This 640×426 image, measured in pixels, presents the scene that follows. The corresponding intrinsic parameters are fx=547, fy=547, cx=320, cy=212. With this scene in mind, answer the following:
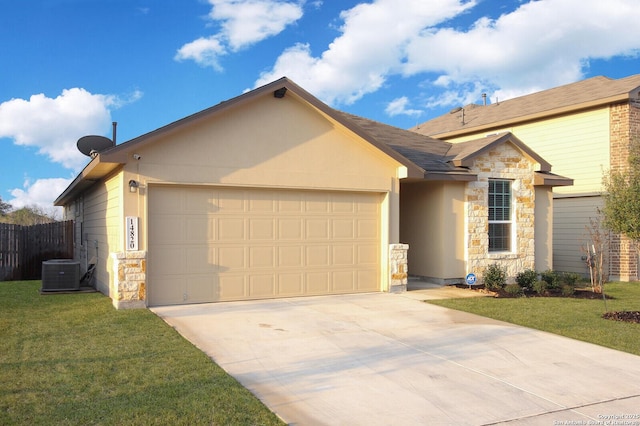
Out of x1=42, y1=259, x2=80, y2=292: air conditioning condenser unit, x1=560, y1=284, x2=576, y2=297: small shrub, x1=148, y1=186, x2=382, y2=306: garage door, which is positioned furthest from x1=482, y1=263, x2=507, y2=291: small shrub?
x1=42, y1=259, x2=80, y2=292: air conditioning condenser unit

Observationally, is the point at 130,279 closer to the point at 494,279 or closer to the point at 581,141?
the point at 494,279

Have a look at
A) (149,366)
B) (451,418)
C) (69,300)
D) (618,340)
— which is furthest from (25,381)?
(618,340)

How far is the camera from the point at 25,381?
5797mm

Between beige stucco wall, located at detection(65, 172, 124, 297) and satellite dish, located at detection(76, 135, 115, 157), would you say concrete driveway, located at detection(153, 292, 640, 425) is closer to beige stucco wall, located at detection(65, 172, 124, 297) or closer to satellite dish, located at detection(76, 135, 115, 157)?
beige stucco wall, located at detection(65, 172, 124, 297)

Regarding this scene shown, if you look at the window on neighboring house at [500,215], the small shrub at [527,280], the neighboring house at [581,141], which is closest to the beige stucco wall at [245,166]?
the window on neighboring house at [500,215]

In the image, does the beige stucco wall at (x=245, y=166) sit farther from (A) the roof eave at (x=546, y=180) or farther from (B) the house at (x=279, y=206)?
(A) the roof eave at (x=546, y=180)

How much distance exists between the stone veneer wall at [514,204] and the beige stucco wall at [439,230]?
0.25 metres

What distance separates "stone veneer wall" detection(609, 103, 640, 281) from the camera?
16812 millimetres

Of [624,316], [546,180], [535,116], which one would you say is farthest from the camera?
[535,116]

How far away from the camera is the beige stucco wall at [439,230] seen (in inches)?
552

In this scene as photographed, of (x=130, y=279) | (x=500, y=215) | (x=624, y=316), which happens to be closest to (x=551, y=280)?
(x=500, y=215)

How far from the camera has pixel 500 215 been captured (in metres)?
14.8

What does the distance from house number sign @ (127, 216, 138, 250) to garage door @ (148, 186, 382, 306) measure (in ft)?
1.15

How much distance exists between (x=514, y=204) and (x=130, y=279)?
10079 millimetres
